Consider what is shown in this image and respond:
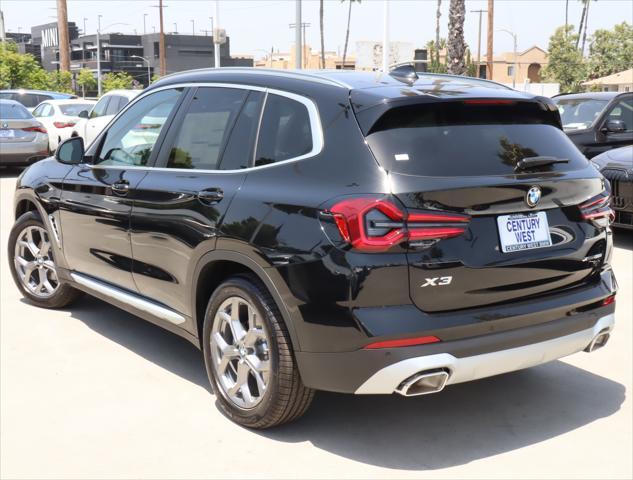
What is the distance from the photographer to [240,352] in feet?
13.8

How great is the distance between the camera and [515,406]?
4562 millimetres

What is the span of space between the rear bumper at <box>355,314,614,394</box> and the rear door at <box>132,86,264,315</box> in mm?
1196

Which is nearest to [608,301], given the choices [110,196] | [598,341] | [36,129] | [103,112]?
[598,341]

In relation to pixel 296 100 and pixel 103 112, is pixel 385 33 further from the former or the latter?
pixel 296 100

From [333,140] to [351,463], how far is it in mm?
1510

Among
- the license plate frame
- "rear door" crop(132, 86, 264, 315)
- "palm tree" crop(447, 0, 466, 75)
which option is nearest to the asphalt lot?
"rear door" crop(132, 86, 264, 315)

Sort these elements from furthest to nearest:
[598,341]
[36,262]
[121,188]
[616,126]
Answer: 1. [616,126]
2. [36,262]
3. [121,188]
4. [598,341]

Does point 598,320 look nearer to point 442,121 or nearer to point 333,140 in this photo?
point 442,121

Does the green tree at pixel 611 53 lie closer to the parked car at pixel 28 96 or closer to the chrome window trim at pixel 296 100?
the parked car at pixel 28 96

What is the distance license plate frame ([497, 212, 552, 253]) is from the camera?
3734mm

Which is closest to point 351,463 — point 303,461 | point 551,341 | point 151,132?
point 303,461

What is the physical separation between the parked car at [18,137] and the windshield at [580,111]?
34.7 feet

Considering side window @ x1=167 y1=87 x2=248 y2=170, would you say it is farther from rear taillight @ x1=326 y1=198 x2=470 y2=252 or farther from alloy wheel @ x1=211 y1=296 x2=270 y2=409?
rear taillight @ x1=326 y1=198 x2=470 y2=252

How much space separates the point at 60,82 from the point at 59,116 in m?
26.3
